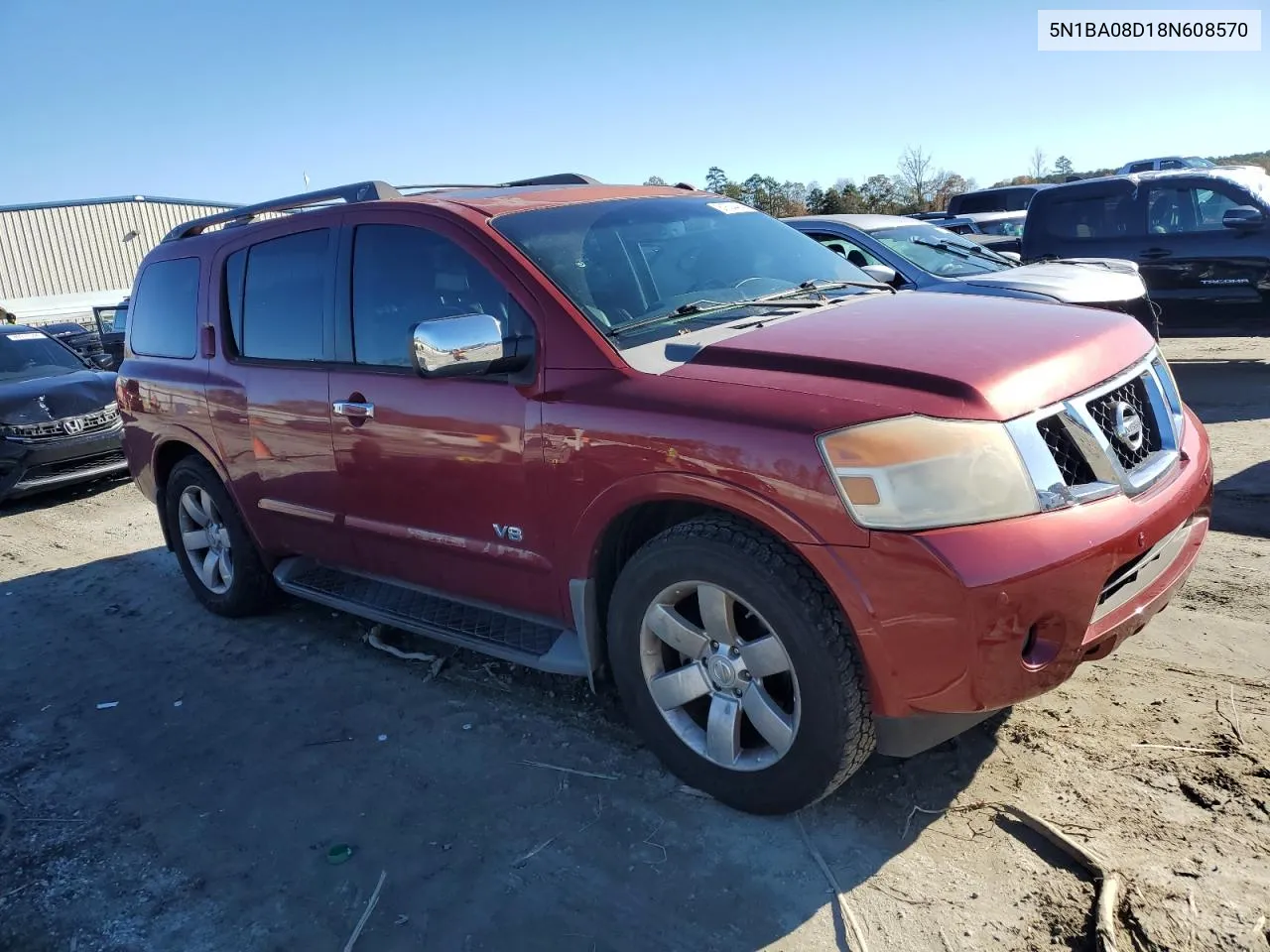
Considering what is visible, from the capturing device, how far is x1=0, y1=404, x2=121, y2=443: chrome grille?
8.34 meters

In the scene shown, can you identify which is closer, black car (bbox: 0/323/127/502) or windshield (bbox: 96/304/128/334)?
black car (bbox: 0/323/127/502)

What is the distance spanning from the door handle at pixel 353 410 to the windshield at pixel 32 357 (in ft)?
23.1

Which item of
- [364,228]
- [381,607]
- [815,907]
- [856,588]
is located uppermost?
[364,228]

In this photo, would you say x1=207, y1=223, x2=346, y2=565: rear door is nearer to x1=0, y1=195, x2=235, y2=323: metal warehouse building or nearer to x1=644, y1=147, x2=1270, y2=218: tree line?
x1=644, y1=147, x2=1270, y2=218: tree line

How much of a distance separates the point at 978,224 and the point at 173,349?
14.8 meters

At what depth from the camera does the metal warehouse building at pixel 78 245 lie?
163ft

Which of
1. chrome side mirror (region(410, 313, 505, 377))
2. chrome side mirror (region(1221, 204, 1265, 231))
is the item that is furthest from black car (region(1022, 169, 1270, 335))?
chrome side mirror (region(410, 313, 505, 377))

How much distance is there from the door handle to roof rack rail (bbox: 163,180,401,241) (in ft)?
2.83

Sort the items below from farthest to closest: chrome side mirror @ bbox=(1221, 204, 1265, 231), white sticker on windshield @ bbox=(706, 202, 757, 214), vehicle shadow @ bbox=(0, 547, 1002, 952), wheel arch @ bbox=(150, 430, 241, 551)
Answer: chrome side mirror @ bbox=(1221, 204, 1265, 231), wheel arch @ bbox=(150, 430, 241, 551), white sticker on windshield @ bbox=(706, 202, 757, 214), vehicle shadow @ bbox=(0, 547, 1002, 952)

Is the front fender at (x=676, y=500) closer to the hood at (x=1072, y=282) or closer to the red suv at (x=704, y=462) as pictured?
the red suv at (x=704, y=462)

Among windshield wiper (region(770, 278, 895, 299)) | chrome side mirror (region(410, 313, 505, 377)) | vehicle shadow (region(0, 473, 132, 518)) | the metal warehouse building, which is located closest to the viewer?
chrome side mirror (region(410, 313, 505, 377))

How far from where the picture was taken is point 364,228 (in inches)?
157

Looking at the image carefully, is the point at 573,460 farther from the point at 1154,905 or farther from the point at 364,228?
the point at 1154,905

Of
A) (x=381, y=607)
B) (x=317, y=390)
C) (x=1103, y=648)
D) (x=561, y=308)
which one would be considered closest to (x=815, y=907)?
(x=1103, y=648)
